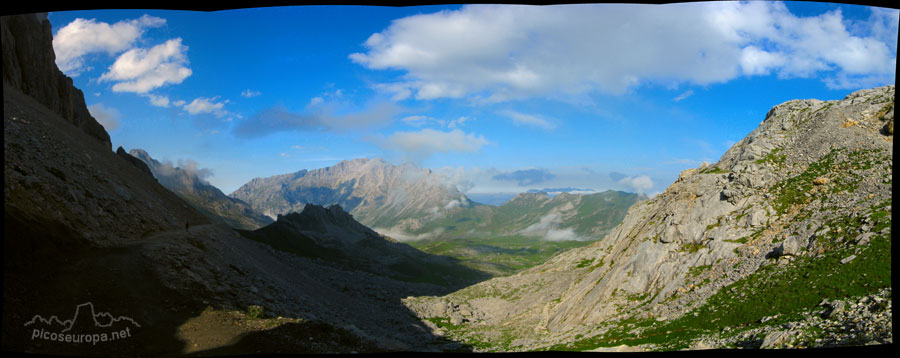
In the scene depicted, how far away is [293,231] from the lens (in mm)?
150500

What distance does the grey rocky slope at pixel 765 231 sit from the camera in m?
20.2

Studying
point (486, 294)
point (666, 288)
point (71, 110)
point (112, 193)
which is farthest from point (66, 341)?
point (486, 294)

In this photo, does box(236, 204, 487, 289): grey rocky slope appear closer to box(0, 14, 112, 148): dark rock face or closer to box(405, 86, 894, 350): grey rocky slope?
box(0, 14, 112, 148): dark rock face

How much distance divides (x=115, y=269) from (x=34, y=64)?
5175 cm

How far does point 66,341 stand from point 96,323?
988 mm

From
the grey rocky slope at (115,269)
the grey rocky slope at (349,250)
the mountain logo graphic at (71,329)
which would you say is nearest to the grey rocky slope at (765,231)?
the grey rocky slope at (115,269)

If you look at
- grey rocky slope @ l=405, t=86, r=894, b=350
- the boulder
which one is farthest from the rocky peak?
the boulder

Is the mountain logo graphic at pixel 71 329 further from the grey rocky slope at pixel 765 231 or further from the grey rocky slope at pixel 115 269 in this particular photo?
the grey rocky slope at pixel 765 231

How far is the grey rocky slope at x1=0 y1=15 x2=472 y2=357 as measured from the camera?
44.1ft

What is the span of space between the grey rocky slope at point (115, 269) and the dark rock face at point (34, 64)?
5.53 feet

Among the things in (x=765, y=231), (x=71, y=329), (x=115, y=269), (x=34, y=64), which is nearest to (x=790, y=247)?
(x=765, y=231)

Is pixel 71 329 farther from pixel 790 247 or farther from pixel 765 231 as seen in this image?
pixel 765 231

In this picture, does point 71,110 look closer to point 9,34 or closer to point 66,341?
point 9,34

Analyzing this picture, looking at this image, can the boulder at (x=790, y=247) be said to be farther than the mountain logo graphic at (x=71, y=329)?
Yes
